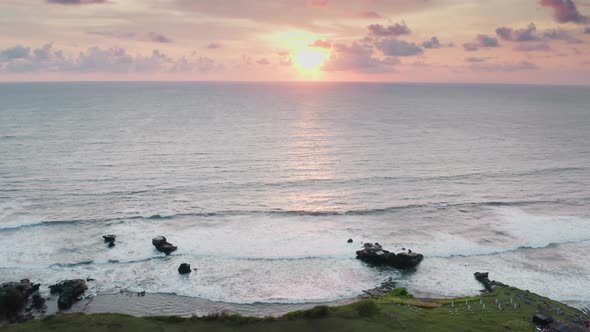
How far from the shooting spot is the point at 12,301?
45.4 metres

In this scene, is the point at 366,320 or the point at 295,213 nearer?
the point at 366,320

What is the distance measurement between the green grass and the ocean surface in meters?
7.20

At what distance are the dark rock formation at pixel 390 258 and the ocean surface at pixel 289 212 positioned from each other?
1452 mm

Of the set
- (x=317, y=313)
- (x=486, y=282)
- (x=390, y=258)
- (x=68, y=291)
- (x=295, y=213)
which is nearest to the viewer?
(x=317, y=313)

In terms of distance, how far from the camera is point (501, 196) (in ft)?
274

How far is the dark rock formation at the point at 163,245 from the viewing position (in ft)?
197

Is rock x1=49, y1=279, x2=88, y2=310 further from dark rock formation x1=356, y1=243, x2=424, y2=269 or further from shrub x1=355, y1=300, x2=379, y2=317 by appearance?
dark rock formation x1=356, y1=243, x2=424, y2=269

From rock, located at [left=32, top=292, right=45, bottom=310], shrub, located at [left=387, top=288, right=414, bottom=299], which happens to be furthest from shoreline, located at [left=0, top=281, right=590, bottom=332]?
rock, located at [left=32, top=292, right=45, bottom=310]

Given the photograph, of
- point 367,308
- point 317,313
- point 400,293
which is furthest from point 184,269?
point 400,293

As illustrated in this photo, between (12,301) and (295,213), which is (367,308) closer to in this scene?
(295,213)

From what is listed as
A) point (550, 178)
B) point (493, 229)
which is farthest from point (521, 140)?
point (493, 229)

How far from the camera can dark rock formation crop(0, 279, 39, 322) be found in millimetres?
44688

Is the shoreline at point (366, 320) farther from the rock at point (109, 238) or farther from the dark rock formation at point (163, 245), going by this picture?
Answer: the rock at point (109, 238)

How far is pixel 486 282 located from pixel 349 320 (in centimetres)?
2179
